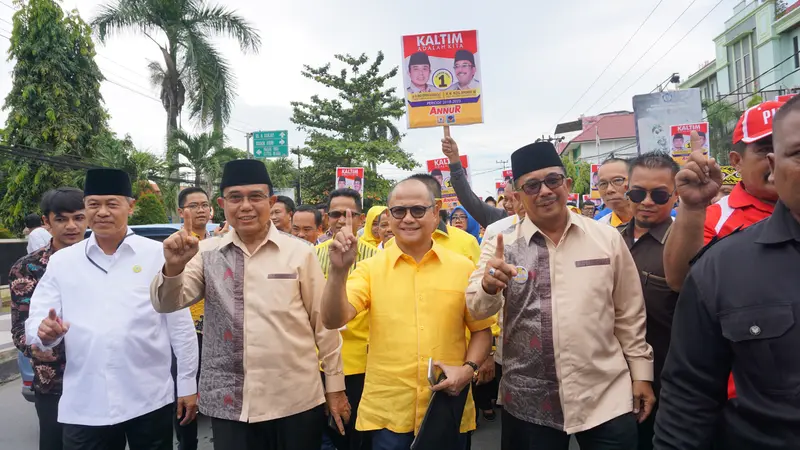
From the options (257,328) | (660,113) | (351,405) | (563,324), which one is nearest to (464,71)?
(351,405)

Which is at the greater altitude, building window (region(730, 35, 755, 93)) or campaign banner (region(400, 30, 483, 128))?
building window (region(730, 35, 755, 93))

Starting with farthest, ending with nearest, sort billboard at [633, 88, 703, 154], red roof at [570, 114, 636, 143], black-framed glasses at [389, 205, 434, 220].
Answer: red roof at [570, 114, 636, 143] < billboard at [633, 88, 703, 154] < black-framed glasses at [389, 205, 434, 220]

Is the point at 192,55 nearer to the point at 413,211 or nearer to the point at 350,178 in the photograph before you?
the point at 350,178

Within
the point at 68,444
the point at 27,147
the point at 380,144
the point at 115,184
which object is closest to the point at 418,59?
the point at 115,184

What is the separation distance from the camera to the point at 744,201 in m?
2.14

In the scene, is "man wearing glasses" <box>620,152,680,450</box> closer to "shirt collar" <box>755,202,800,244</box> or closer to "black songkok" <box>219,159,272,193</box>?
"shirt collar" <box>755,202,800,244</box>

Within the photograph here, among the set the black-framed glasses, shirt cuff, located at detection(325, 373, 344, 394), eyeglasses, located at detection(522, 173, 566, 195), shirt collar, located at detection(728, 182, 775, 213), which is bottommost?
shirt cuff, located at detection(325, 373, 344, 394)

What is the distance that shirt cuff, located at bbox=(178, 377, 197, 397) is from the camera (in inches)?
122

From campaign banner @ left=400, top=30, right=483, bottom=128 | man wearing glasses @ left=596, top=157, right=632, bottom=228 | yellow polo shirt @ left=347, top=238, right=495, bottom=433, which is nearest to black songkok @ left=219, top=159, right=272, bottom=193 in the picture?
yellow polo shirt @ left=347, top=238, right=495, bottom=433

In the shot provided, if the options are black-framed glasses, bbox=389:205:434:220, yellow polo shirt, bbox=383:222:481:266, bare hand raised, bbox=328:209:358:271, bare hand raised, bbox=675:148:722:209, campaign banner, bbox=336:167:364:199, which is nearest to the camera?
bare hand raised, bbox=675:148:722:209

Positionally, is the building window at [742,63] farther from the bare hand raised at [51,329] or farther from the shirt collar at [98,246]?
the bare hand raised at [51,329]

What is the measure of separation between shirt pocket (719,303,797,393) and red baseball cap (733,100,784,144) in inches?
33.0

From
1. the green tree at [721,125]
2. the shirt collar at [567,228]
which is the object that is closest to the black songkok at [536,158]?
the shirt collar at [567,228]

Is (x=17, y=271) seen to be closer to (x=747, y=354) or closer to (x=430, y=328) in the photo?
(x=430, y=328)
